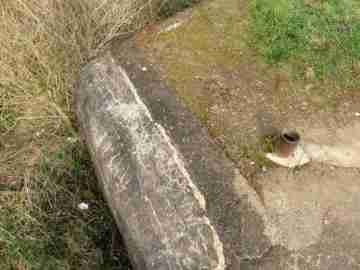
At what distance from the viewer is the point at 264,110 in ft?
6.60

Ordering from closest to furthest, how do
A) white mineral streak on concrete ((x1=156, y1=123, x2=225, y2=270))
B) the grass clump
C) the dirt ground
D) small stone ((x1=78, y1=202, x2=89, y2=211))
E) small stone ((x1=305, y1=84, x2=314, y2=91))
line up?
white mineral streak on concrete ((x1=156, y1=123, x2=225, y2=270))
the dirt ground
small stone ((x1=305, y1=84, x2=314, y2=91))
the grass clump
small stone ((x1=78, y1=202, x2=89, y2=211))

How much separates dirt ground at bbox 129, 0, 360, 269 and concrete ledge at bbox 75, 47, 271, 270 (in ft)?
0.28

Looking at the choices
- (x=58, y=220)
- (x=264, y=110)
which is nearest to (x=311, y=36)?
(x=264, y=110)

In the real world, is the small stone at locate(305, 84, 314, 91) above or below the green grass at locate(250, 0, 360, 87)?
below

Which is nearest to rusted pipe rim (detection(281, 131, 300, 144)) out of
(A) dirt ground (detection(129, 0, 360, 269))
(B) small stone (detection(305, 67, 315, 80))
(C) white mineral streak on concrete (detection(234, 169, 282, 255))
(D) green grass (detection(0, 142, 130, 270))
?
(A) dirt ground (detection(129, 0, 360, 269))

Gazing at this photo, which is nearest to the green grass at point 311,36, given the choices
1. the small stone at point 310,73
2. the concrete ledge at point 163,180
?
the small stone at point 310,73

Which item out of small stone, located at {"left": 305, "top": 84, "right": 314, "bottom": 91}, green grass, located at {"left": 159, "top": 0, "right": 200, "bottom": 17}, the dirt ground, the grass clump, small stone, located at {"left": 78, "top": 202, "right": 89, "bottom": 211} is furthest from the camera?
green grass, located at {"left": 159, "top": 0, "right": 200, "bottom": 17}

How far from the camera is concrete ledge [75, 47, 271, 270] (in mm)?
1603

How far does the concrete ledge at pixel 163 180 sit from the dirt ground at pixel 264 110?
3.3 inches

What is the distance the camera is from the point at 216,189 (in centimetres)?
172

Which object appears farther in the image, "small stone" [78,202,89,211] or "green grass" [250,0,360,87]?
"small stone" [78,202,89,211]

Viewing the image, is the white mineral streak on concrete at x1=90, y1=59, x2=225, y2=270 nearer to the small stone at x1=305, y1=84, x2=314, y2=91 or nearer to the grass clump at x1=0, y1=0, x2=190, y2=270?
the grass clump at x1=0, y1=0, x2=190, y2=270

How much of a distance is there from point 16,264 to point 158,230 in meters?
0.96

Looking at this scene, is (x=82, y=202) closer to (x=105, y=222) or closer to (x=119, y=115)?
(x=105, y=222)
